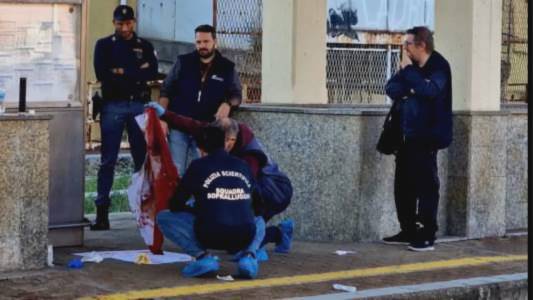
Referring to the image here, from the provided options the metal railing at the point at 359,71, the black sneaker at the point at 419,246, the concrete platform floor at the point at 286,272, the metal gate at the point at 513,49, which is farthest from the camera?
the metal railing at the point at 359,71

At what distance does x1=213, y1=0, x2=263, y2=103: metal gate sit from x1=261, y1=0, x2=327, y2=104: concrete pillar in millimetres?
7120

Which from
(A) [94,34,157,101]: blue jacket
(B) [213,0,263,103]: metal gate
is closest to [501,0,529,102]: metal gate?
(B) [213,0,263,103]: metal gate

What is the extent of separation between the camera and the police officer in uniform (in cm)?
1116

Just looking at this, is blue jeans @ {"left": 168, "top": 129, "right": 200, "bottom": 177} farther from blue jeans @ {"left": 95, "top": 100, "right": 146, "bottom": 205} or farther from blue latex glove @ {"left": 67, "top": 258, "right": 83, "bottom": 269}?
blue latex glove @ {"left": 67, "top": 258, "right": 83, "bottom": 269}

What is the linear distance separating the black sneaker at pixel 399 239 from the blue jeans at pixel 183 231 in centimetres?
204

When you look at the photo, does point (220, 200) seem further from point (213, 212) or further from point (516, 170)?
point (516, 170)

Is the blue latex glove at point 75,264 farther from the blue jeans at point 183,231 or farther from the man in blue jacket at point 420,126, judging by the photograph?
the man in blue jacket at point 420,126

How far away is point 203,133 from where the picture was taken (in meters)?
8.95

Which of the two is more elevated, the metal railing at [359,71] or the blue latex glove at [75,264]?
the metal railing at [359,71]

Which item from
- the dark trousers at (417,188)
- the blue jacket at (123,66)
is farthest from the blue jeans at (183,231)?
the blue jacket at (123,66)

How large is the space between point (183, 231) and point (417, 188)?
2410mm

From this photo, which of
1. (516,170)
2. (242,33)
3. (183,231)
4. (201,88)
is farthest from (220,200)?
(242,33)

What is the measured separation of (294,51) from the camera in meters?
11.5

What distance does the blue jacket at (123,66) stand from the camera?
11.2m
